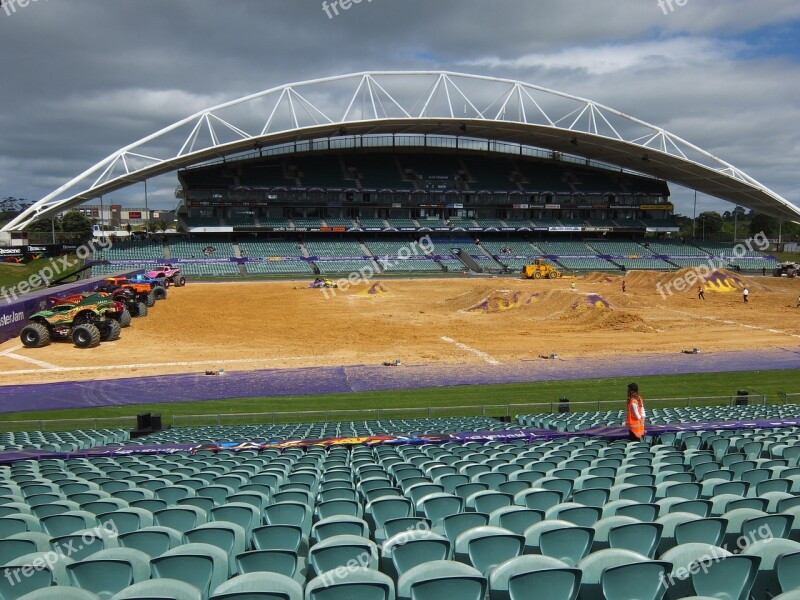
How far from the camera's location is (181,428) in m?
18.3

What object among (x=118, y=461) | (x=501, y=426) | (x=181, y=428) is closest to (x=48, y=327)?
(x=181, y=428)

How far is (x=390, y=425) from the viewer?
1711cm

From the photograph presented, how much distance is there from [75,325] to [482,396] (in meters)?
24.2

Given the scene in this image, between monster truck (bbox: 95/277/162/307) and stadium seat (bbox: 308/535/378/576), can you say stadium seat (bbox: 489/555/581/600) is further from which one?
monster truck (bbox: 95/277/162/307)

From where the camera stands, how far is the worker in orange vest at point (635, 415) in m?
11.5

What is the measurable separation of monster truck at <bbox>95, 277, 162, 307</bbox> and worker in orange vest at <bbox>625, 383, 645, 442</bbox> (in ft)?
132

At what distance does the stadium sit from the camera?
4.26m

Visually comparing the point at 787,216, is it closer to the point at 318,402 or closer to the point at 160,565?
the point at 318,402

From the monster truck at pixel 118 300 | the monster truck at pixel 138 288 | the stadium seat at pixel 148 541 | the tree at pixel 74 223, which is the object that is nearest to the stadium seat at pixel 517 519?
the stadium seat at pixel 148 541

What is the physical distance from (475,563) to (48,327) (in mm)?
34527

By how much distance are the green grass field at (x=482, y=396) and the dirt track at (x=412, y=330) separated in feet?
17.7

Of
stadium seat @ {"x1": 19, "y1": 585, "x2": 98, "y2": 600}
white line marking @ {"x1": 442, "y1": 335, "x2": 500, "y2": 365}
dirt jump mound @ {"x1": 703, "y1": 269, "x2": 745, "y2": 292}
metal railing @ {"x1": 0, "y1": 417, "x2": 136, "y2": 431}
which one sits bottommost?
metal railing @ {"x1": 0, "y1": 417, "x2": 136, "y2": 431}

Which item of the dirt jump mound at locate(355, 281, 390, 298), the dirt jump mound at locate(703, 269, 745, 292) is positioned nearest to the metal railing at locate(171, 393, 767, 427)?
the dirt jump mound at locate(355, 281, 390, 298)

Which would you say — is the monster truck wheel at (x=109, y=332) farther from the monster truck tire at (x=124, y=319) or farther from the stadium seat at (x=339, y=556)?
the stadium seat at (x=339, y=556)
